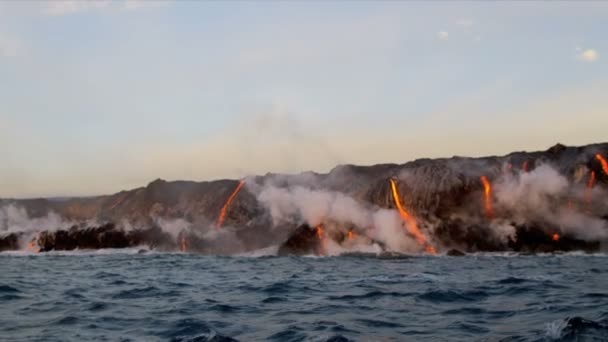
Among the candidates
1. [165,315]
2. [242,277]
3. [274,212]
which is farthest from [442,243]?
[165,315]

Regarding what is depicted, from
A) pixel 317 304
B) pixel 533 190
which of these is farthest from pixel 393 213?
pixel 317 304

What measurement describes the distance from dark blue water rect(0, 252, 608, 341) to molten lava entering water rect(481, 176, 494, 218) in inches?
549

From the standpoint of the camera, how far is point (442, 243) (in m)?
42.3

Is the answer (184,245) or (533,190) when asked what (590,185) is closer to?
(533,190)

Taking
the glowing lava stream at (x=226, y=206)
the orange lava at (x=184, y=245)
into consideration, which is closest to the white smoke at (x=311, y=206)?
the glowing lava stream at (x=226, y=206)

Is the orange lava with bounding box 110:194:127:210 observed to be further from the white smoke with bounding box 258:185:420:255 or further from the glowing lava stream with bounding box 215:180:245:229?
the white smoke with bounding box 258:185:420:255

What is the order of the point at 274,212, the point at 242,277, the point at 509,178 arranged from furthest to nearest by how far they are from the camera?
the point at 274,212, the point at 509,178, the point at 242,277

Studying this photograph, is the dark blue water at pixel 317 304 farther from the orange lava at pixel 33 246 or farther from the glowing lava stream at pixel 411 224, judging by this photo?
the orange lava at pixel 33 246

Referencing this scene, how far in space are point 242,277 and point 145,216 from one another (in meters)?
34.3

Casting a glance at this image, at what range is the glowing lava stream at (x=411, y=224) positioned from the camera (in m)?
41.8

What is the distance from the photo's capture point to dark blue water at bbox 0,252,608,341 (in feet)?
43.3

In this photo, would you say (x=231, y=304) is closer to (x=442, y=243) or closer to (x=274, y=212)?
(x=442, y=243)

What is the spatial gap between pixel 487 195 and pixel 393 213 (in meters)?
6.94

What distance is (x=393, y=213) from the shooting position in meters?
44.7
